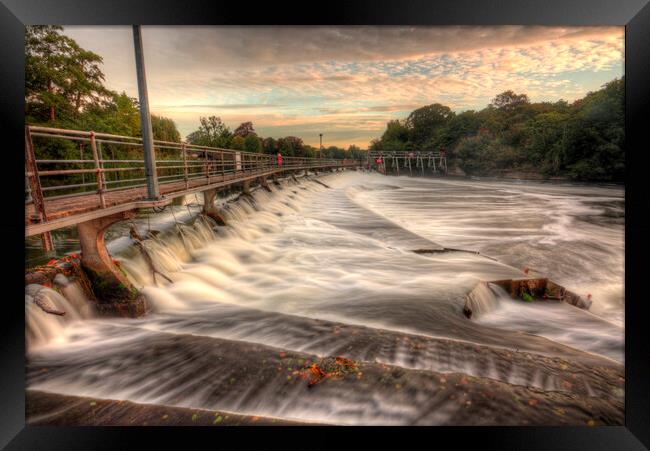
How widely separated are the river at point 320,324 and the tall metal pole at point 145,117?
3.31 feet

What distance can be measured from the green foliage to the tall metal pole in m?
7.56

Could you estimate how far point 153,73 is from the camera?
159 inches

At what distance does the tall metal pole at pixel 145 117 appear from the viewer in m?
3.01

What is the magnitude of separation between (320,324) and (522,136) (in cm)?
1098

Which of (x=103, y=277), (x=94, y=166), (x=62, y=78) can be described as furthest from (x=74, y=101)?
(x=103, y=277)

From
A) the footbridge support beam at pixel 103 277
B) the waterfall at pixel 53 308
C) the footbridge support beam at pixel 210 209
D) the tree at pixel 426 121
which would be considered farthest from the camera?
the tree at pixel 426 121

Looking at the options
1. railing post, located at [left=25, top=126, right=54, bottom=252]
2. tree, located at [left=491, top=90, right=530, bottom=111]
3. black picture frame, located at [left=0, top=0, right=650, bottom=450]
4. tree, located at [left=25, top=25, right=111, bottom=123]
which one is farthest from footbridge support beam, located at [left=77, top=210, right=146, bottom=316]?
tree, located at [left=491, top=90, right=530, bottom=111]

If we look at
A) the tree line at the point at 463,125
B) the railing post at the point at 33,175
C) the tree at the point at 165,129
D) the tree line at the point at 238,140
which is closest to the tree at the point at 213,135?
the tree line at the point at 238,140

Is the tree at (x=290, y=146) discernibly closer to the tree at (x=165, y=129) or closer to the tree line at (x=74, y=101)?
the tree line at (x=74, y=101)

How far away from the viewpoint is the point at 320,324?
2.86 m

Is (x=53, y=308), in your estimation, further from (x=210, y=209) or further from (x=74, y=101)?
(x=74, y=101)

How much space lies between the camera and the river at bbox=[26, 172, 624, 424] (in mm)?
1977

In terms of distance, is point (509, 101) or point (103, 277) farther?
point (509, 101)

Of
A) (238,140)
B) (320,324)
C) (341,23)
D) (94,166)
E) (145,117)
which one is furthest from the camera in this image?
(238,140)
